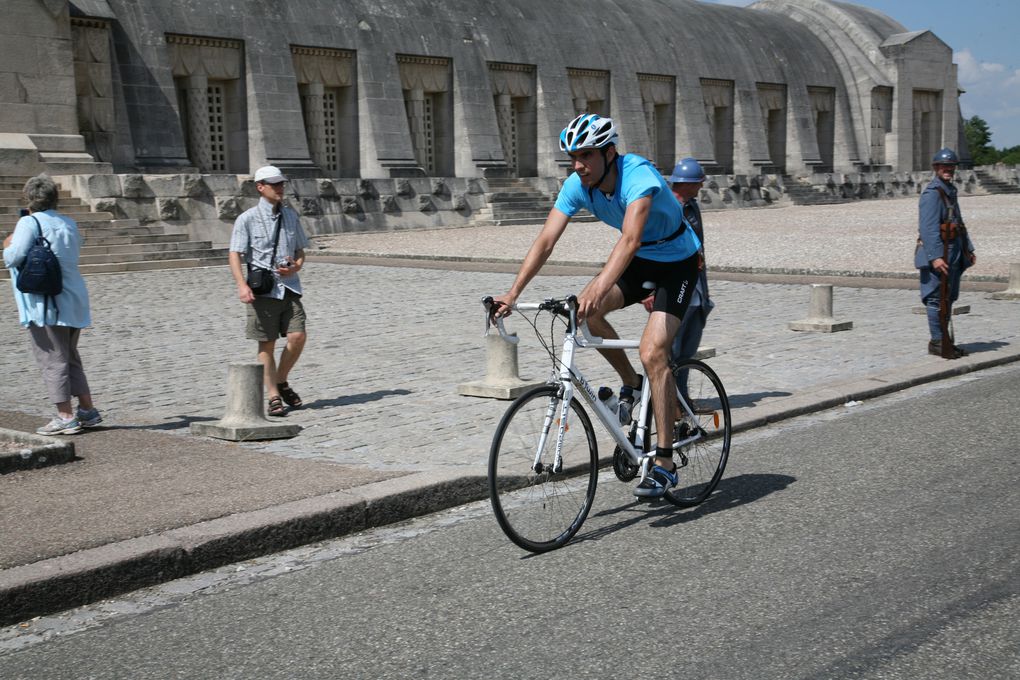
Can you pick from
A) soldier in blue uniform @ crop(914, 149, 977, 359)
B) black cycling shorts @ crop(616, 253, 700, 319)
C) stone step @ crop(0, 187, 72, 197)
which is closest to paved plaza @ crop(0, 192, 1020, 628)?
soldier in blue uniform @ crop(914, 149, 977, 359)

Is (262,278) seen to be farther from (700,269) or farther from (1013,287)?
(1013,287)

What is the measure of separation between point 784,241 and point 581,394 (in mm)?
23170

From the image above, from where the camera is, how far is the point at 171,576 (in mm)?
5391

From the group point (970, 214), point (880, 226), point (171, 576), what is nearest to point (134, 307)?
point (171, 576)

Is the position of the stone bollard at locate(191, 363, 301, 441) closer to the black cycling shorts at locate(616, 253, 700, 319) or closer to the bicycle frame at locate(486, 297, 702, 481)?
the bicycle frame at locate(486, 297, 702, 481)

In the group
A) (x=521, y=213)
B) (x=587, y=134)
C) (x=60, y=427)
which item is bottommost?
(x=60, y=427)

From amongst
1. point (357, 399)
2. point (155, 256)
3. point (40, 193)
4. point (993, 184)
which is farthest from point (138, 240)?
point (993, 184)

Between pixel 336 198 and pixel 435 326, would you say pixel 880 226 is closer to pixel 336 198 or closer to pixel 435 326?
pixel 336 198

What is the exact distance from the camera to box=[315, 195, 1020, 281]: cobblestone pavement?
75.4 ft

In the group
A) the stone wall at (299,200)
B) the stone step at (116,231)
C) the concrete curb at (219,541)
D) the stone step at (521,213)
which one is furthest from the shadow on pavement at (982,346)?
the stone step at (521,213)

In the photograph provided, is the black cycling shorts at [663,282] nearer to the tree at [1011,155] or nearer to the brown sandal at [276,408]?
the brown sandal at [276,408]

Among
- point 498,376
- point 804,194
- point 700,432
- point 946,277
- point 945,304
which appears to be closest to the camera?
point 700,432

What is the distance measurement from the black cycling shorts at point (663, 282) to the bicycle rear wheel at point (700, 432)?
401mm

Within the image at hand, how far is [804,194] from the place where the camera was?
4816 cm
